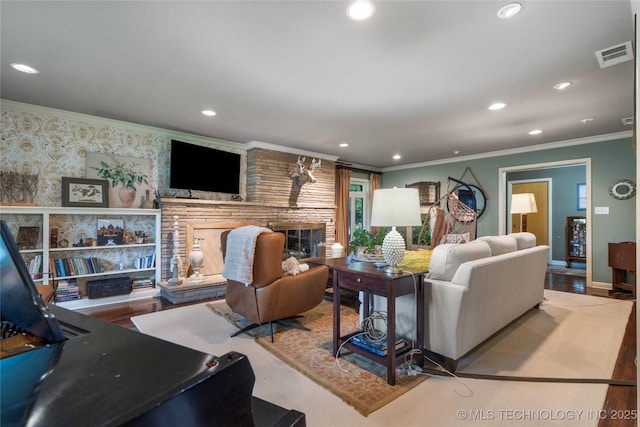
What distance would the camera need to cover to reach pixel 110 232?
3.85 meters

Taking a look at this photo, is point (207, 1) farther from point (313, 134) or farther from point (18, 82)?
point (313, 134)

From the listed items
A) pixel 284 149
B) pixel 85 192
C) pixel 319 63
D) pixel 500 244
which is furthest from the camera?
pixel 284 149

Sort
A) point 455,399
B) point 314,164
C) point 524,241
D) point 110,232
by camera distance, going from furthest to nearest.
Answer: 1. point 314,164
2. point 110,232
3. point 524,241
4. point 455,399

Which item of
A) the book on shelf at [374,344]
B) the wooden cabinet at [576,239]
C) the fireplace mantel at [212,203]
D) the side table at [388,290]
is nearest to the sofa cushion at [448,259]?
the side table at [388,290]

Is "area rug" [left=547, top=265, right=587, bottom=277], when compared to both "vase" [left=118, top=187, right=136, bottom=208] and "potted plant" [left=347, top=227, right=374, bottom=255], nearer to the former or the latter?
"potted plant" [left=347, top=227, right=374, bottom=255]

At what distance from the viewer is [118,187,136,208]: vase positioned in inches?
156

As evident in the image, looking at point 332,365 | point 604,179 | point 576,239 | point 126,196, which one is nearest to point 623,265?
point 604,179

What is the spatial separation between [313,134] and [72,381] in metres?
4.28

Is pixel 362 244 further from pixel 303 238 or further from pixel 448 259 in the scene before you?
pixel 303 238

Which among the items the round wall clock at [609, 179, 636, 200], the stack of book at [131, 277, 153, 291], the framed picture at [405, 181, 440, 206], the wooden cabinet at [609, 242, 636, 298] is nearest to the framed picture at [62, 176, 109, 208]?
the stack of book at [131, 277, 153, 291]

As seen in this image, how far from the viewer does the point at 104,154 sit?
12.6ft

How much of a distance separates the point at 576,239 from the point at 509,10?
6927 millimetres

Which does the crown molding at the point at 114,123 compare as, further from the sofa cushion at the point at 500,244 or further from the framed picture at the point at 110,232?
the sofa cushion at the point at 500,244

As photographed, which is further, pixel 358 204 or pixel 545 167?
pixel 358 204
